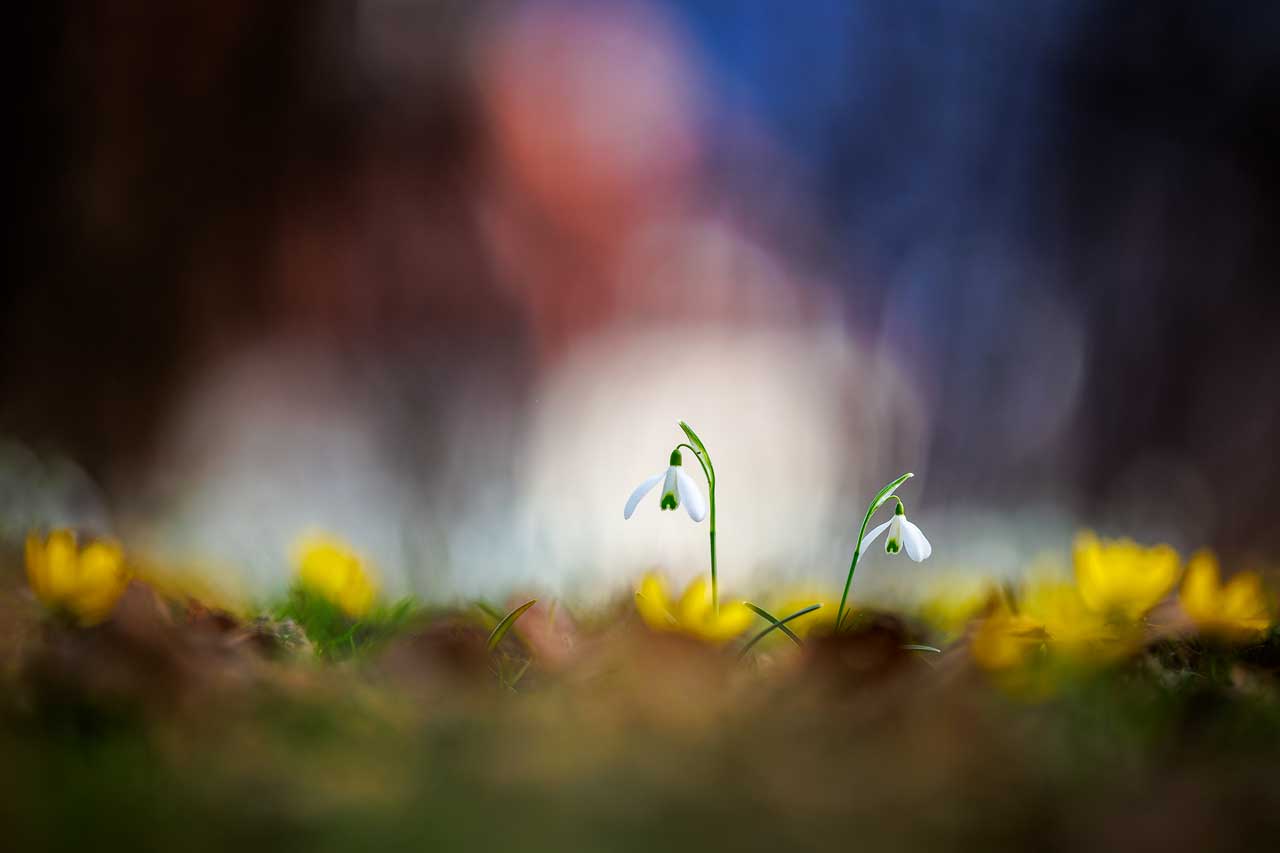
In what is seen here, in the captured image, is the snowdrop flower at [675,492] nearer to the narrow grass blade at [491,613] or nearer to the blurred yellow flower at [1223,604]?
the narrow grass blade at [491,613]

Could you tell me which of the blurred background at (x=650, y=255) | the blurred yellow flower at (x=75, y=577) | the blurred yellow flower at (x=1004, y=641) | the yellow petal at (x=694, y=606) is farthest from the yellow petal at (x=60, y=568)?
the blurred background at (x=650, y=255)

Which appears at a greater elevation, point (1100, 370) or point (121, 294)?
point (121, 294)

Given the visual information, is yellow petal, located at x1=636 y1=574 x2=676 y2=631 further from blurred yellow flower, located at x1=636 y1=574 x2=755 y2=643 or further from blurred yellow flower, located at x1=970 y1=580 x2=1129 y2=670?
blurred yellow flower, located at x1=970 y1=580 x2=1129 y2=670

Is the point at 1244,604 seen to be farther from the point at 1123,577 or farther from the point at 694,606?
the point at 694,606

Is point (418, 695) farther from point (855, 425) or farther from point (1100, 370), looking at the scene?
point (1100, 370)

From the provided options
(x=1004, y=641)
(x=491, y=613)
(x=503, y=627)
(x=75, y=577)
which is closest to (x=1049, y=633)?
(x=1004, y=641)

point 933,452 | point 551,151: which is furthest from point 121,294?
point 933,452

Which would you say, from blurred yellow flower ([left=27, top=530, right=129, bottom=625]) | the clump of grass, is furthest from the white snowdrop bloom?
blurred yellow flower ([left=27, top=530, right=129, bottom=625])
